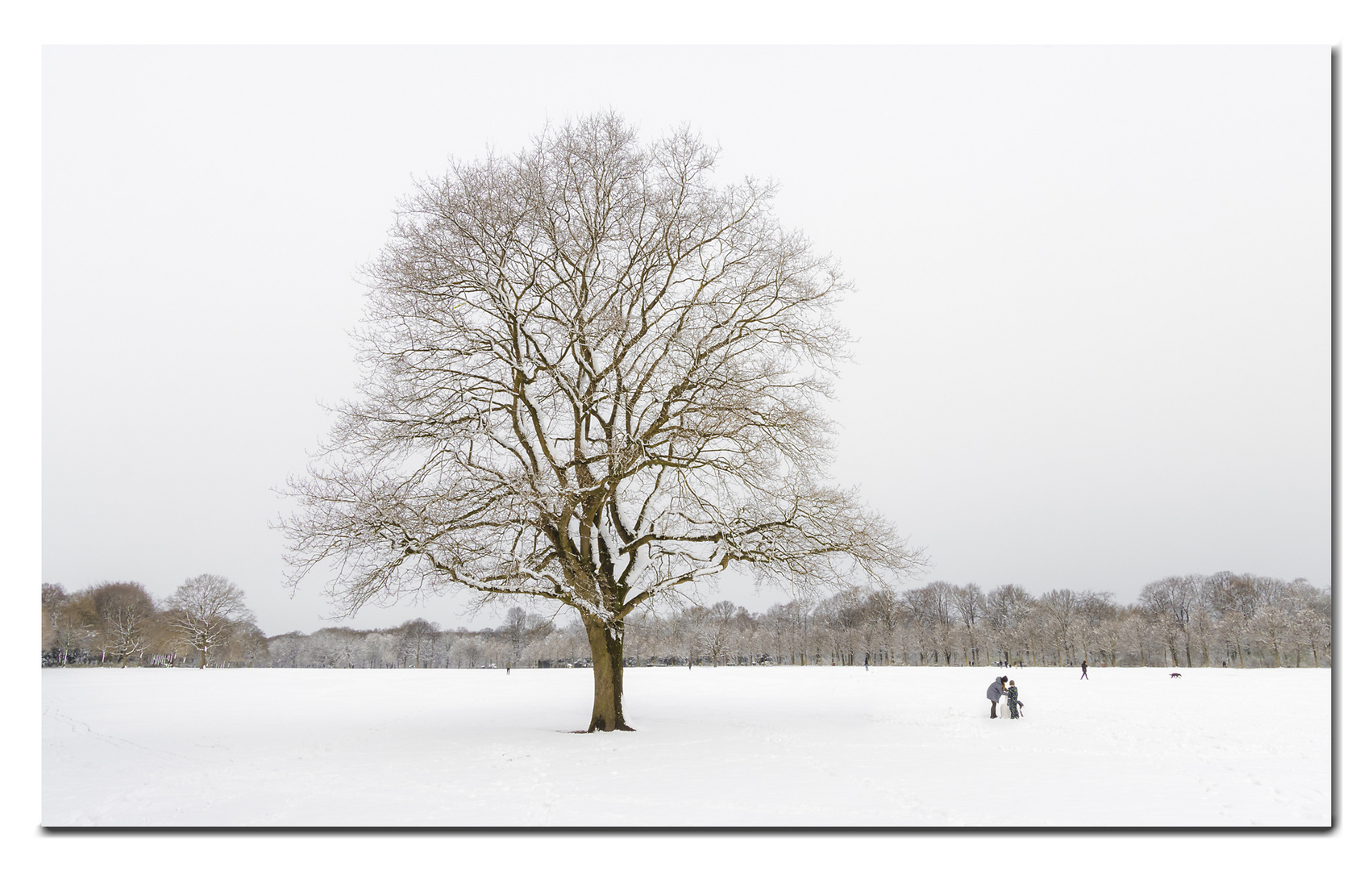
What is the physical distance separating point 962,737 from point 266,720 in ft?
63.5

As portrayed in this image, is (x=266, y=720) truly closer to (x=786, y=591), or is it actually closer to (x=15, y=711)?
(x=15, y=711)

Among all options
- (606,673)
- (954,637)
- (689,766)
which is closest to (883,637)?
(954,637)

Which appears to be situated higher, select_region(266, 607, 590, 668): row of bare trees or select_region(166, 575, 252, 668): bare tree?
select_region(166, 575, 252, 668): bare tree

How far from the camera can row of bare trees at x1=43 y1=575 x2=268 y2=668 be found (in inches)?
1732

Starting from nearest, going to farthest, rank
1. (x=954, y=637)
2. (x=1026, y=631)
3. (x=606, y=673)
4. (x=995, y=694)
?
(x=606, y=673), (x=995, y=694), (x=1026, y=631), (x=954, y=637)

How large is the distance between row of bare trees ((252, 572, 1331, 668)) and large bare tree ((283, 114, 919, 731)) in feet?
118

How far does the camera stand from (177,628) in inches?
2936

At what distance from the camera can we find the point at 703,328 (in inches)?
599

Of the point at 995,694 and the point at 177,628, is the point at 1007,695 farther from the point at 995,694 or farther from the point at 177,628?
the point at 177,628

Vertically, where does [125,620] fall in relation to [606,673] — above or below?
below

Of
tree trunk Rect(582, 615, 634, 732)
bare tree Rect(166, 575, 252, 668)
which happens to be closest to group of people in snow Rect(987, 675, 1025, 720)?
tree trunk Rect(582, 615, 634, 732)

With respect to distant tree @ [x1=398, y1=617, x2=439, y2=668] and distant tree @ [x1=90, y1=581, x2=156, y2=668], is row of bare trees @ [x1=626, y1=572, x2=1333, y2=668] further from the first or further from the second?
distant tree @ [x1=398, y1=617, x2=439, y2=668]

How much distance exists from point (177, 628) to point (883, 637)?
90.0 meters

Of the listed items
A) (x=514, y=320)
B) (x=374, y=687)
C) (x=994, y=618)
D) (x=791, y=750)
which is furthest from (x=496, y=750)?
(x=994, y=618)
